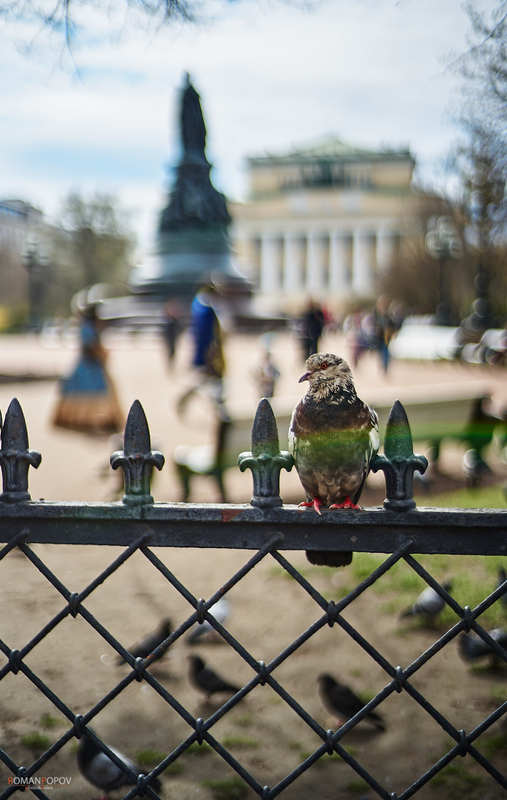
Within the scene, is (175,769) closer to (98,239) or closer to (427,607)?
(427,607)

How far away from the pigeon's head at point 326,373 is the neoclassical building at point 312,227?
7944cm

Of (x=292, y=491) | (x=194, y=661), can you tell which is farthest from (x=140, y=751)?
(x=292, y=491)

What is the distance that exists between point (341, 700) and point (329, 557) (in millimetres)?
1452

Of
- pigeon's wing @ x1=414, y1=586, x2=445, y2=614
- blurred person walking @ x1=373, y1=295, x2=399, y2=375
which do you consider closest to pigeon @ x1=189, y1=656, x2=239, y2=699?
pigeon's wing @ x1=414, y1=586, x2=445, y2=614

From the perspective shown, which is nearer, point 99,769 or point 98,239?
point 99,769

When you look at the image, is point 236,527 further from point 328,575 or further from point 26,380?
point 26,380

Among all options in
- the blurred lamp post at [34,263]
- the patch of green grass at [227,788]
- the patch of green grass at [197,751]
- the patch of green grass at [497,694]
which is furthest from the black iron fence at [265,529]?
the blurred lamp post at [34,263]

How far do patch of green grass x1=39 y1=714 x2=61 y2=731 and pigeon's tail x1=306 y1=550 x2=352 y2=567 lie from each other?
68.5 inches

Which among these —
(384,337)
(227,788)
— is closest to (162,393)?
(384,337)

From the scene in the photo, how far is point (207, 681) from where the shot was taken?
127 inches

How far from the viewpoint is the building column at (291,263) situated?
8800 centimetres

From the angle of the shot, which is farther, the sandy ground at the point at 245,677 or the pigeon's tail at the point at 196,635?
the pigeon's tail at the point at 196,635

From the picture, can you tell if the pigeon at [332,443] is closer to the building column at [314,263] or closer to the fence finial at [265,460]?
the fence finial at [265,460]

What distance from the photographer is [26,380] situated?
1536 cm
